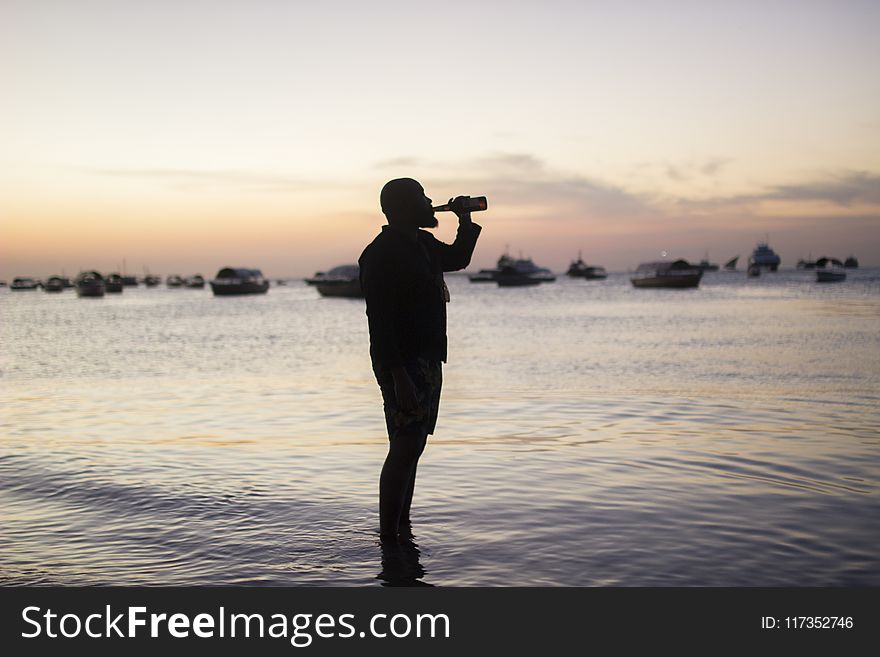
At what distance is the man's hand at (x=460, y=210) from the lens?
201 inches

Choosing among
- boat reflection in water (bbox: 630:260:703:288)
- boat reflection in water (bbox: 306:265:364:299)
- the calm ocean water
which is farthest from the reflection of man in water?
boat reflection in water (bbox: 630:260:703:288)

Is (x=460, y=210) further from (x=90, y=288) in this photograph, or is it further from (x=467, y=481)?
(x=90, y=288)

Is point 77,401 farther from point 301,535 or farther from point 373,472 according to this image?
point 301,535

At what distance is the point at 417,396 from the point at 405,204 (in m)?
1.09

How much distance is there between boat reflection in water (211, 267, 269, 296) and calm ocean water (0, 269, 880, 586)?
95.5 metres

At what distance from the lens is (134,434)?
390 inches

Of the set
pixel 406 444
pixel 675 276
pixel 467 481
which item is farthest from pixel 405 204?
pixel 675 276

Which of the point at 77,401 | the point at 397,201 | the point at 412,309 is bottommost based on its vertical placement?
the point at 77,401

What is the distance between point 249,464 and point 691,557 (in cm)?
439

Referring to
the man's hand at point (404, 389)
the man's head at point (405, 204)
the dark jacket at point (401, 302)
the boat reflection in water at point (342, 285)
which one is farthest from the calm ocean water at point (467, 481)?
the boat reflection in water at point (342, 285)

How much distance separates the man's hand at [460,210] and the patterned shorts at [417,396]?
2.88 ft

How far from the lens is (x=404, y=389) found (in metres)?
4.79
